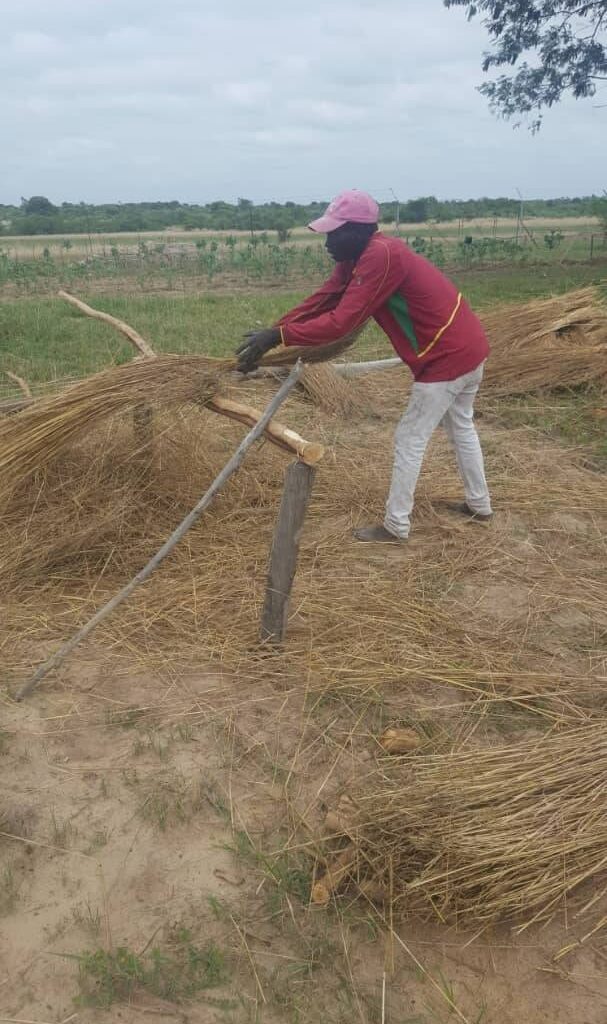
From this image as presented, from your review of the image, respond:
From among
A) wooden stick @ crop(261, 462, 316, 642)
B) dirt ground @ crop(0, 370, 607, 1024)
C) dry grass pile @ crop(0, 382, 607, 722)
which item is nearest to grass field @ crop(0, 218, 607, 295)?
dry grass pile @ crop(0, 382, 607, 722)

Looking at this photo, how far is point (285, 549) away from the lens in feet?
8.87

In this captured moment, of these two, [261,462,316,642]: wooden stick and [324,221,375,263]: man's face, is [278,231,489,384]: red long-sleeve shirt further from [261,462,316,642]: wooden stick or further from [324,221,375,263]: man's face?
[261,462,316,642]: wooden stick

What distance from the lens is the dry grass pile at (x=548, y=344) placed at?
6.36 metres

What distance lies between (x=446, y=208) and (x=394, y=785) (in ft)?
124

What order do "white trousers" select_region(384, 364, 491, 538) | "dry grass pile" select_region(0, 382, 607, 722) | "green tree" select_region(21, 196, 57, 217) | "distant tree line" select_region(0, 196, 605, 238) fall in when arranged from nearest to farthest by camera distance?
"dry grass pile" select_region(0, 382, 607, 722) < "white trousers" select_region(384, 364, 491, 538) < "distant tree line" select_region(0, 196, 605, 238) < "green tree" select_region(21, 196, 57, 217)

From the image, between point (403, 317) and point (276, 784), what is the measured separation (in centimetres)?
203

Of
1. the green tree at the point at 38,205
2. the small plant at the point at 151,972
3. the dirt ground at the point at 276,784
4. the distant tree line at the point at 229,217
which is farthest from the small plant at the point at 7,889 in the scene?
the green tree at the point at 38,205

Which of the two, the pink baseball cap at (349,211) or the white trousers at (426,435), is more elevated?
the pink baseball cap at (349,211)

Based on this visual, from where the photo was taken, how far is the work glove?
293 cm

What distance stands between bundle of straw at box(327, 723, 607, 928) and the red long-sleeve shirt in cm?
169

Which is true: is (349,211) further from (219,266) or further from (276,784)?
(219,266)

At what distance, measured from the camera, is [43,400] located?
3223 millimetres

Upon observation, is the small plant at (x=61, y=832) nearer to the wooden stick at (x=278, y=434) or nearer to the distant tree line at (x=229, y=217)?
the wooden stick at (x=278, y=434)

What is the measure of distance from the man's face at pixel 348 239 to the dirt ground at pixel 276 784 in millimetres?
1314
